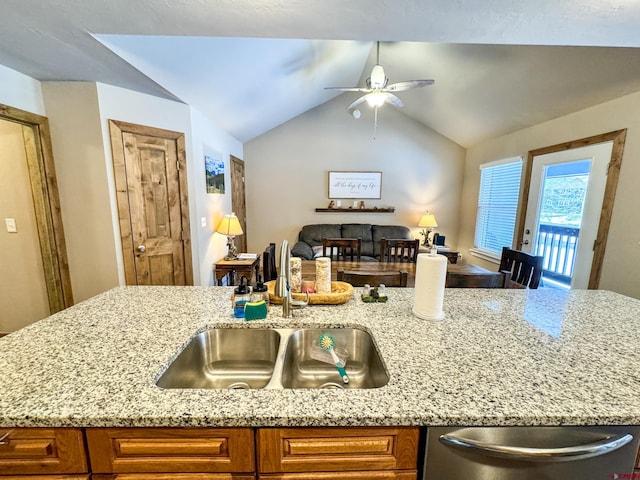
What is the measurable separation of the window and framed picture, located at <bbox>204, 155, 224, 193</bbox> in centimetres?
412

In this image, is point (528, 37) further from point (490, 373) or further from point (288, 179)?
point (288, 179)

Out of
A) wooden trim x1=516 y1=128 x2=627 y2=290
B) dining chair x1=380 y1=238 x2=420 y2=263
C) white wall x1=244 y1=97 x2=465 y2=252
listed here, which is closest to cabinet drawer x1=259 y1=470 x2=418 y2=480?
dining chair x1=380 y1=238 x2=420 y2=263

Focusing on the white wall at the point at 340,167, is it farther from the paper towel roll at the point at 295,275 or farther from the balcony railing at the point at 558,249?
the paper towel roll at the point at 295,275

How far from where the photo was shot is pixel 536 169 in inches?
131

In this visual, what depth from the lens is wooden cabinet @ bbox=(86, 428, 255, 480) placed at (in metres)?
0.69

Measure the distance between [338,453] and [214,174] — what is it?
3.28 m

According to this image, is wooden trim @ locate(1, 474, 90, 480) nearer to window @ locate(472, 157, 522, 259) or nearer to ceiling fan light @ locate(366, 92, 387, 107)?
ceiling fan light @ locate(366, 92, 387, 107)

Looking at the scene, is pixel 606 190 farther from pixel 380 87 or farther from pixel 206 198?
pixel 206 198

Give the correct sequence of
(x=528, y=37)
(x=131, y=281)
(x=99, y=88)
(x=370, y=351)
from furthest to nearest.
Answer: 1. (x=131, y=281)
2. (x=99, y=88)
3. (x=528, y=37)
4. (x=370, y=351)

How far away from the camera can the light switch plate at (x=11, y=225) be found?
2274 millimetres

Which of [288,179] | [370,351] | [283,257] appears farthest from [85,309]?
[288,179]

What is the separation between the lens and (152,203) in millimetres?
2555

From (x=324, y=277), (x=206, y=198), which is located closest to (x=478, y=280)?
(x=324, y=277)

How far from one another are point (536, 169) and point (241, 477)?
427 centimetres
